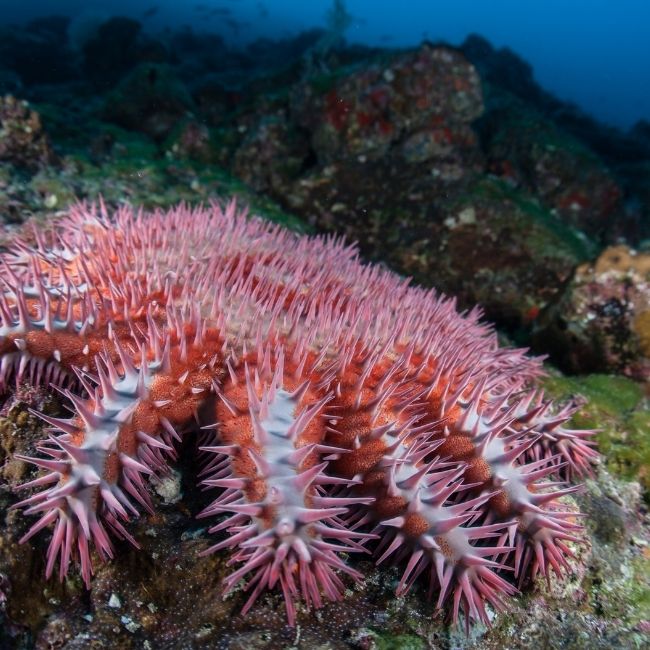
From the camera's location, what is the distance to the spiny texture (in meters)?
2.14

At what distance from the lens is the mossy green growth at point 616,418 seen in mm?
3869

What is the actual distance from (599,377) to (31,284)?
5.07m

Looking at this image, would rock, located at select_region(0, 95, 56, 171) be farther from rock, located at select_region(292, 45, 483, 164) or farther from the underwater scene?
A: rock, located at select_region(292, 45, 483, 164)

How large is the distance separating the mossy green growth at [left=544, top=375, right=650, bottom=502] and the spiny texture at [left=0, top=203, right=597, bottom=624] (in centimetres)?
67

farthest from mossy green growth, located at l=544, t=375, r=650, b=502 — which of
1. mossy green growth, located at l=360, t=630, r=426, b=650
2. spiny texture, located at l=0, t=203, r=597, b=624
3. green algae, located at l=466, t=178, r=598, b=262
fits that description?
green algae, located at l=466, t=178, r=598, b=262

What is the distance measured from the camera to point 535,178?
10.2 m

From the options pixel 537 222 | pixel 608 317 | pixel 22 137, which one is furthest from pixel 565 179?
pixel 22 137

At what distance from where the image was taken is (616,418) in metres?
4.31

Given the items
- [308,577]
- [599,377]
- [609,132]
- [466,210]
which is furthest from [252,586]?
[609,132]

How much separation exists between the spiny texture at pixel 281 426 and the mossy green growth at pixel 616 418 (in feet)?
2.20

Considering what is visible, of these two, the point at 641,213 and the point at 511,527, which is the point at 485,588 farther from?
the point at 641,213

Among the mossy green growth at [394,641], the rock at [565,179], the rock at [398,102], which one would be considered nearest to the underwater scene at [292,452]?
the mossy green growth at [394,641]

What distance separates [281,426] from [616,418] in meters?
3.41

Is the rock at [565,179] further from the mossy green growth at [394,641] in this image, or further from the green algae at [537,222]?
the mossy green growth at [394,641]
